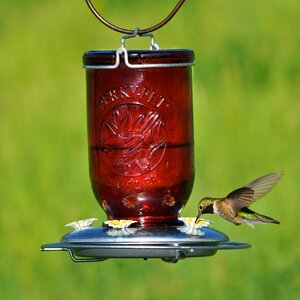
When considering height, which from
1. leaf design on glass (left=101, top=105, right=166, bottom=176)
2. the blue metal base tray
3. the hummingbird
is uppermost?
leaf design on glass (left=101, top=105, right=166, bottom=176)

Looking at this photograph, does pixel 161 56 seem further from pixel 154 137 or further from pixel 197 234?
pixel 197 234

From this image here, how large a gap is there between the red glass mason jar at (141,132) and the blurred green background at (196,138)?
93.0 inches

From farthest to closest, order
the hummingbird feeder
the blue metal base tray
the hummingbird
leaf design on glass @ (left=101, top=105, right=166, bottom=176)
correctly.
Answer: the hummingbird
leaf design on glass @ (left=101, top=105, right=166, bottom=176)
the hummingbird feeder
the blue metal base tray

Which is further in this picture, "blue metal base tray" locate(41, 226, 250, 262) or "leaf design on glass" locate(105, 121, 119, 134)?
"leaf design on glass" locate(105, 121, 119, 134)

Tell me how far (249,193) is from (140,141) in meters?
0.57

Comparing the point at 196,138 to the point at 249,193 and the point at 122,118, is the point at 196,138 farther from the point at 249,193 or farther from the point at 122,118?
the point at 122,118

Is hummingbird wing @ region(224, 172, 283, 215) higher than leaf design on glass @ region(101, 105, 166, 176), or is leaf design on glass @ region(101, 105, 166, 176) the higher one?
leaf design on glass @ region(101, 105, 166, 176)

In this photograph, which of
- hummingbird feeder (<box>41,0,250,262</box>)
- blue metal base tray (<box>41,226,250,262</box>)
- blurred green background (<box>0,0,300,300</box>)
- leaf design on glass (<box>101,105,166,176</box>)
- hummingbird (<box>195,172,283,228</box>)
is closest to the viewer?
blue metal base tray (<box>41,226,250,262</box>)

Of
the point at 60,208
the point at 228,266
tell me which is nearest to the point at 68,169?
the point at 60,208

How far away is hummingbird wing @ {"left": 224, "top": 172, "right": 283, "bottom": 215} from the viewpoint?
20.7 ft

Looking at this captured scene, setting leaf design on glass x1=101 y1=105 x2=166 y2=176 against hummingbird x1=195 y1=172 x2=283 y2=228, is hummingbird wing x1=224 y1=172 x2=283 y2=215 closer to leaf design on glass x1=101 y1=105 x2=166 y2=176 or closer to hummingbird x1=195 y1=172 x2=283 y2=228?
hummingbird x1=195 y1=172 x2=283 y2=228

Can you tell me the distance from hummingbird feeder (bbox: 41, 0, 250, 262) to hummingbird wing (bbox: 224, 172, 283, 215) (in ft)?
0.66

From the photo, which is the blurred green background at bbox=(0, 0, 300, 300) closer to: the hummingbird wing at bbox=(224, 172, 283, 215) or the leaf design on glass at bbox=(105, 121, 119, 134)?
the hummingbird wing at bbox=(224, 172, 283, 215)

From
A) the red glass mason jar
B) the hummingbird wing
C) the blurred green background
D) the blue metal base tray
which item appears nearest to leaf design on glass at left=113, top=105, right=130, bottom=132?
the red glass mason jar
